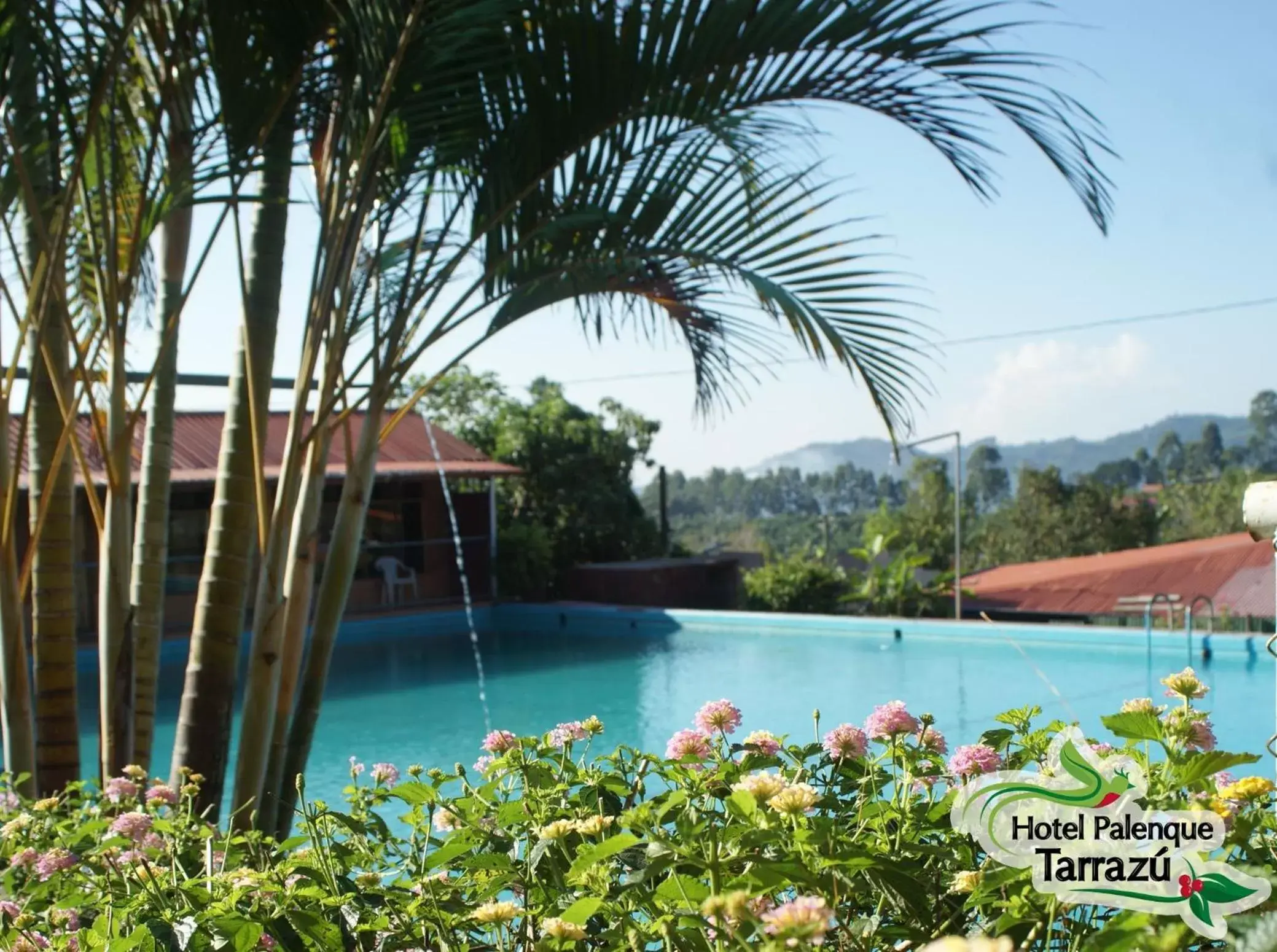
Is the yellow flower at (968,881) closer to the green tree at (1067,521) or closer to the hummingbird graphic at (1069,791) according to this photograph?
the hummingbird graphic at (1069,791)

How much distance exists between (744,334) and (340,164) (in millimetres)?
1313

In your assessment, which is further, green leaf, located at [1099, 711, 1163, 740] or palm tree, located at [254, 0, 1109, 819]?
palm tree, located at [254, 0, 1109, 819]

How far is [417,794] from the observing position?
170 cm

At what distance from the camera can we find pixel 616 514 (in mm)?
19156

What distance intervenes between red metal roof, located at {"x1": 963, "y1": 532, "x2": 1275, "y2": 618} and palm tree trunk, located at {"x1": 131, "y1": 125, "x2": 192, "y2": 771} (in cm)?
1158

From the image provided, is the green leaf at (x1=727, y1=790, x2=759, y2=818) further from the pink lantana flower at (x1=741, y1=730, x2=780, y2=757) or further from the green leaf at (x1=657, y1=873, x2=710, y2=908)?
the pink lantana flower at (x1=741, y1=730, x2=780, y2=757)

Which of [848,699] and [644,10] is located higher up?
[644,10]

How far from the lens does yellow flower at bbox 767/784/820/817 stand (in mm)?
1171

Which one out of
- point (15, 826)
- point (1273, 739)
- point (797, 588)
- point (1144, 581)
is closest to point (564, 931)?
point (1273, 739)

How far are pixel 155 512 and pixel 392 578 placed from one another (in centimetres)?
1388

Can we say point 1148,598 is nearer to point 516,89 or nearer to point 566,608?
point 566,608

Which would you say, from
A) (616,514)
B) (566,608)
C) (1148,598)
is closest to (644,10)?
(1148,598)

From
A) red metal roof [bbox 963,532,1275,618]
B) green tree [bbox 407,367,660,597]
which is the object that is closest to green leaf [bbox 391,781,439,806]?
red metal roof [bbox 963,532,1275,618]

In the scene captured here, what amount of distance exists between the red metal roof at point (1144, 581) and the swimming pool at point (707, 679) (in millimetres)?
1328
